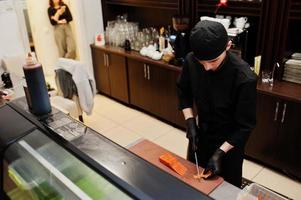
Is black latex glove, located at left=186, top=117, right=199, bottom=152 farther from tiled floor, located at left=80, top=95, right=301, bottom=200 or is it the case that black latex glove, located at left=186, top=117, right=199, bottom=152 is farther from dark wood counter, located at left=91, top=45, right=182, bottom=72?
dark wood counter, located at left=91, top=45, right=182, bottom=72

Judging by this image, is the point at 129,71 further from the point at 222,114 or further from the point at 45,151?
the point at 45,151

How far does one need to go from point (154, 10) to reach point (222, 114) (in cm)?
296

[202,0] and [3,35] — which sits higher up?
[202,0]

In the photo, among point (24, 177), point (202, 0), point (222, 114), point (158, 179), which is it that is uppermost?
point (202, 0)

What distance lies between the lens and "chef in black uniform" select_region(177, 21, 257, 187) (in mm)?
1521

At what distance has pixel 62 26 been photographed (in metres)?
5.77

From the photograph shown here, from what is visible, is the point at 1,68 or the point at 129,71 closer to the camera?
the point at 1,68

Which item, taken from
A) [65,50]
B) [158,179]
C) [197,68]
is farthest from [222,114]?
[65,50]

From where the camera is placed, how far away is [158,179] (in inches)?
40.2

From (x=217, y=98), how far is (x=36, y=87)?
39.6 inches

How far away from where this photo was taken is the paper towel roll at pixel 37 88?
134 centimetres

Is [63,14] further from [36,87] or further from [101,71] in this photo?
[36,87]

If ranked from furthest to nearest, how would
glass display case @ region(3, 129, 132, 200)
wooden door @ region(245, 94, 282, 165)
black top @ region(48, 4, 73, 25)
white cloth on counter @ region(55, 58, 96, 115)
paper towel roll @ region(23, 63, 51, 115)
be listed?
black top @ region(48, 4, 73, 25) → white cloth on counter @ region(55, 58, 96, 115) → wooden door @ region(245, 94, 282, 165) → paper towel roll @ region(23, 63, 51, 115) → glass display case @ region(3, 129, 132, 200)

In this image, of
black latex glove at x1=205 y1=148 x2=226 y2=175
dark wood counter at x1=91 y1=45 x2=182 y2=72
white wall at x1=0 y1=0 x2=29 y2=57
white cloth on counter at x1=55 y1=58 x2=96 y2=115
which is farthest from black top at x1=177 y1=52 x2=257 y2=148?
white wall at x1=0 y1=0 x2=29 y2=57
